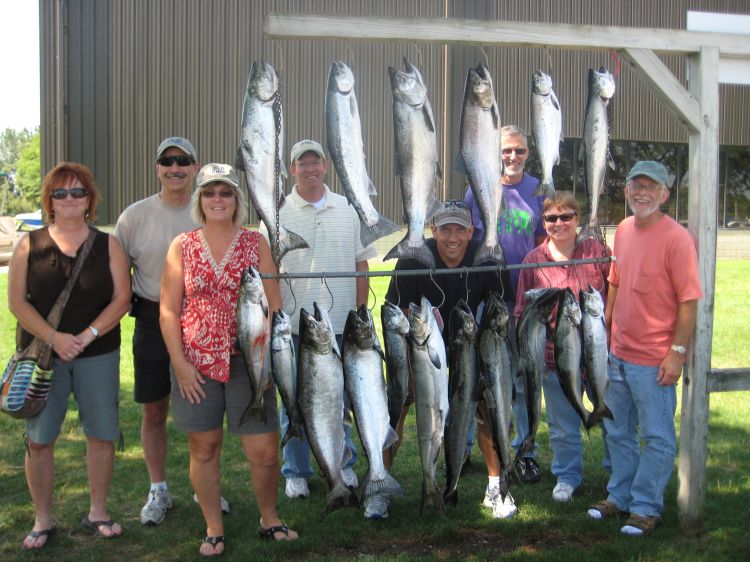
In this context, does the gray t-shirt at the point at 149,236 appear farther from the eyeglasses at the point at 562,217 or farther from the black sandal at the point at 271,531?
the eyeglasses at the point at 562,217

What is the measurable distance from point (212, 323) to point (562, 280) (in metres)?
2.06

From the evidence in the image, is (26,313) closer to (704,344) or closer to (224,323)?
(224,323)

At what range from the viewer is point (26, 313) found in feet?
13.0

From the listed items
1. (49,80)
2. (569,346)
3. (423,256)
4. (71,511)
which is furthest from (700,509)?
(49,80)

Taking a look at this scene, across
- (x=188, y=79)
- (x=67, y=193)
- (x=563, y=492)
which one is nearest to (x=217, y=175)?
(x=67, y=193)

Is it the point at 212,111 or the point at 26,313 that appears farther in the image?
→ the point at 212,111

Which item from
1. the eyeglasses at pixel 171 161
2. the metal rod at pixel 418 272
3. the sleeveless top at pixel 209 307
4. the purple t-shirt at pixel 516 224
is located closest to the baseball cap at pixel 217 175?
the sleeveless top at pixel 209 307

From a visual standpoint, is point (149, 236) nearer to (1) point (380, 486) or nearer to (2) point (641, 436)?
(1) point (380, 486)

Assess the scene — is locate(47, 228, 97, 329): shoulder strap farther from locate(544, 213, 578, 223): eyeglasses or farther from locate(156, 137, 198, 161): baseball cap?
locate(544, 213, 578, 223): eyeglasses

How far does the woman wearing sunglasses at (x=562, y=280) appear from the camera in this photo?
4434 mm

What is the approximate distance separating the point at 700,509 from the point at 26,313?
3.77 metres

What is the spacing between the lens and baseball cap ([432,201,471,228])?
13.9 ft

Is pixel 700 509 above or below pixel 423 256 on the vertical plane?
below

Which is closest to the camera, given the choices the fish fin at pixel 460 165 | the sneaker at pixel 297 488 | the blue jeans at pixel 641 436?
the fish fin at pixel 460 165
